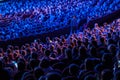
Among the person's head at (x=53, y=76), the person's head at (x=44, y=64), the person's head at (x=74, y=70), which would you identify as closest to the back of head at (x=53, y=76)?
the person's head at (x=53, y=76)

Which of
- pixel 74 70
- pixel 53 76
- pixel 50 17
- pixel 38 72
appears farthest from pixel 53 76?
pixel 50 17

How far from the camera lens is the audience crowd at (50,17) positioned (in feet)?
74.7

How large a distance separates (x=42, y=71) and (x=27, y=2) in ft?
111

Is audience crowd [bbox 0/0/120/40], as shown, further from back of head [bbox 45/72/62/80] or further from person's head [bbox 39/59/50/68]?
back of head [bbox 45/72/62/80]

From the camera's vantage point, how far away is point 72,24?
22750mm

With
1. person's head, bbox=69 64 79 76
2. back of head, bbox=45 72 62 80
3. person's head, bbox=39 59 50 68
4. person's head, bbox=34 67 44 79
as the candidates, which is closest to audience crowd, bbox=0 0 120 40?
person's head, bbox=39 59 50 68

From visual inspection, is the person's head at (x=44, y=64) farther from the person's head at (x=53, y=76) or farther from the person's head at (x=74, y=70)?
the person's head at (x=53, y=76)

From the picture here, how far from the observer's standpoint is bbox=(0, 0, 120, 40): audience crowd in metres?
22.8

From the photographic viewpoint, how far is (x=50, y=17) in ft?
91.0

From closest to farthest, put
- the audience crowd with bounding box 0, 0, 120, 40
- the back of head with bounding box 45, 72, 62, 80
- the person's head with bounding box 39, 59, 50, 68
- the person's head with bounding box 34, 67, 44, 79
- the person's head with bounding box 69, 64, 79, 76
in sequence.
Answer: the back of head with bounding box 45, 72, 62, 80
the person's head with bounding box 69, 64, 79, 76
the person's head with bounding box 34, 67, 44, 79
the person's head with bounding box 39, 59, 50, 68
the audience crowd with bounding box 0, 0, 120, 40

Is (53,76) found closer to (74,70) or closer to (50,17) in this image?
(74,70)

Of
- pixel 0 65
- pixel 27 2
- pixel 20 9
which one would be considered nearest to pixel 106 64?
pixel 0 65

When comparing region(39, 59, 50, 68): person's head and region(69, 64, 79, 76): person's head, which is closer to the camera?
region(69, 64, 79, 76): person's head

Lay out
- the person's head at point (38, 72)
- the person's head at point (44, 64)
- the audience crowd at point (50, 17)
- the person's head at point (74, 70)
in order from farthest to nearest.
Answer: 1. the audience crowd at point (50, 17)
2. the person's head at point (44, 64)
3. the person's head at point (38, 72)
4. the person's head at point (74, 70)
